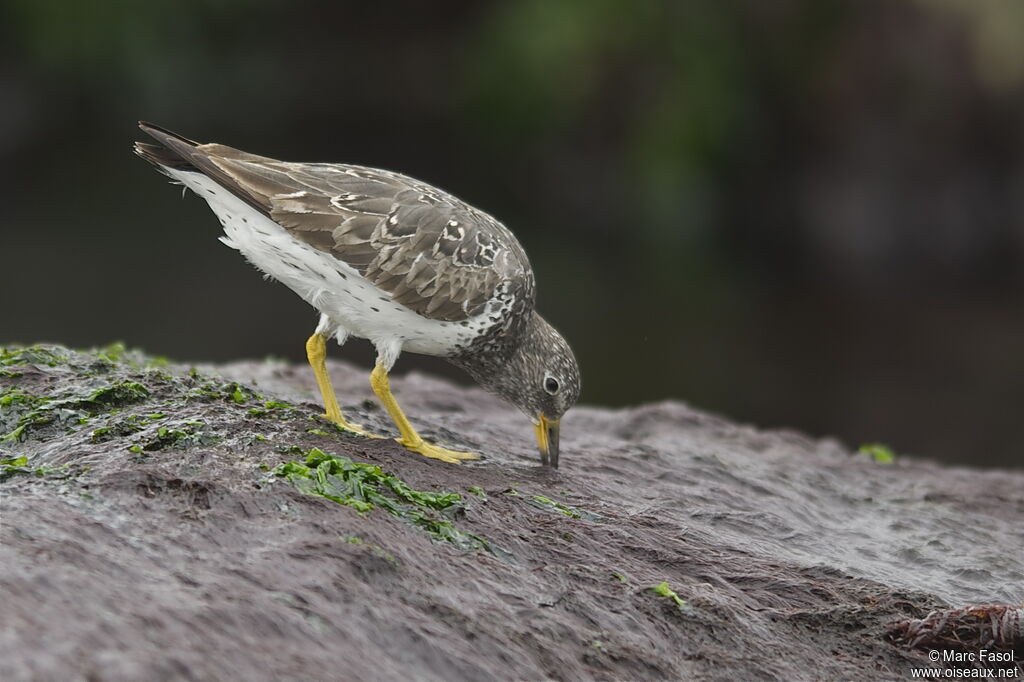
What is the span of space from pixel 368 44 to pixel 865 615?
34.3 m

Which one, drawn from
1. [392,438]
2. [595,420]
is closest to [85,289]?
[595,420]

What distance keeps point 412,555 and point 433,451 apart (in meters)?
1.81

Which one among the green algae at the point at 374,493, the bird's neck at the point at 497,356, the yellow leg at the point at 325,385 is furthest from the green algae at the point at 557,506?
the bird's neck at the point at 497,356

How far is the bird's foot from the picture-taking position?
758 cm

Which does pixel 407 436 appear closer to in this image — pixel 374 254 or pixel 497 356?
pixel 497 356

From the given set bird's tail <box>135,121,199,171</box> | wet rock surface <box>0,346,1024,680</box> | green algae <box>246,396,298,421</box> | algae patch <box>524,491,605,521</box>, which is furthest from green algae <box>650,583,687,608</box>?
bird's tail <box>135,121,199,171</box>

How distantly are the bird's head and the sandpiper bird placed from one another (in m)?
0.03

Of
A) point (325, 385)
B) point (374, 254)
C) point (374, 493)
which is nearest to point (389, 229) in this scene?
point (374, 254)

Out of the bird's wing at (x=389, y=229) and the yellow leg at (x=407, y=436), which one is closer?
the bird's wing at (x=389, y=229)

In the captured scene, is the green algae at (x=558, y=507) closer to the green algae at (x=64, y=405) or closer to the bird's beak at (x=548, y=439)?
the bird's beak at (x=548, y=439)

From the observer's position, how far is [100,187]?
2950cm

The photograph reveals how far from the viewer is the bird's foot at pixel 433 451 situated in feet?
24.9

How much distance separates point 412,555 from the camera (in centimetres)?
584

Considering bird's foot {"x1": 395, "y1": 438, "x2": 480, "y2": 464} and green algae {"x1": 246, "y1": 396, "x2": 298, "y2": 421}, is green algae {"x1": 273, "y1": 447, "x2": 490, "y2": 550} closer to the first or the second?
green algae {"x1": 246, "y1": 396, "x2": 298, "y2": 421}
